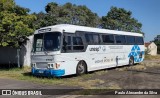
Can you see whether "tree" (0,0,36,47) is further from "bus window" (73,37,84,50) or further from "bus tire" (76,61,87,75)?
"bus tire" (76,61,87,75)

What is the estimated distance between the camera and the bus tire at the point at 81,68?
17.5 metres

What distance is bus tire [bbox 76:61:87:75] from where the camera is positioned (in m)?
17.5

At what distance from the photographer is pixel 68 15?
55156mm

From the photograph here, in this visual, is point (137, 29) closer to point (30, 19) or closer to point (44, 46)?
point (30, 19)

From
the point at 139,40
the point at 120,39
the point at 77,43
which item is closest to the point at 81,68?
the point at 77,43

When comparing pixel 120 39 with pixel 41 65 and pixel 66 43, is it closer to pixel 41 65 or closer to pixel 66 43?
pixel 66 43

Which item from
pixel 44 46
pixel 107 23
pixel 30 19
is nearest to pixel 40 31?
pixel 44 46

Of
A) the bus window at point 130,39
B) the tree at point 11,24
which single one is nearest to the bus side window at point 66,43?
the tree at point 11,24

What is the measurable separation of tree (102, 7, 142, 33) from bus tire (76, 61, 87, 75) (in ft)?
148

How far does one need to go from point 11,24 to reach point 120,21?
47.0 meters

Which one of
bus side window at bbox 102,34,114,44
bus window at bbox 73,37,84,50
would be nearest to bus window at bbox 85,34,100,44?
bus window at bbox 73,37,84,50

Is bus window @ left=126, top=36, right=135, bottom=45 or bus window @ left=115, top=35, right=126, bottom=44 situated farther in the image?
bus window @ left=126, top=36, right=135, bottom=45

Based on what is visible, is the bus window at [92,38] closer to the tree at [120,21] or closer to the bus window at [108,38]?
the bus window at [108,38]

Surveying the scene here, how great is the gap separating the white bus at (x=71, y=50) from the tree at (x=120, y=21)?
4139cm
